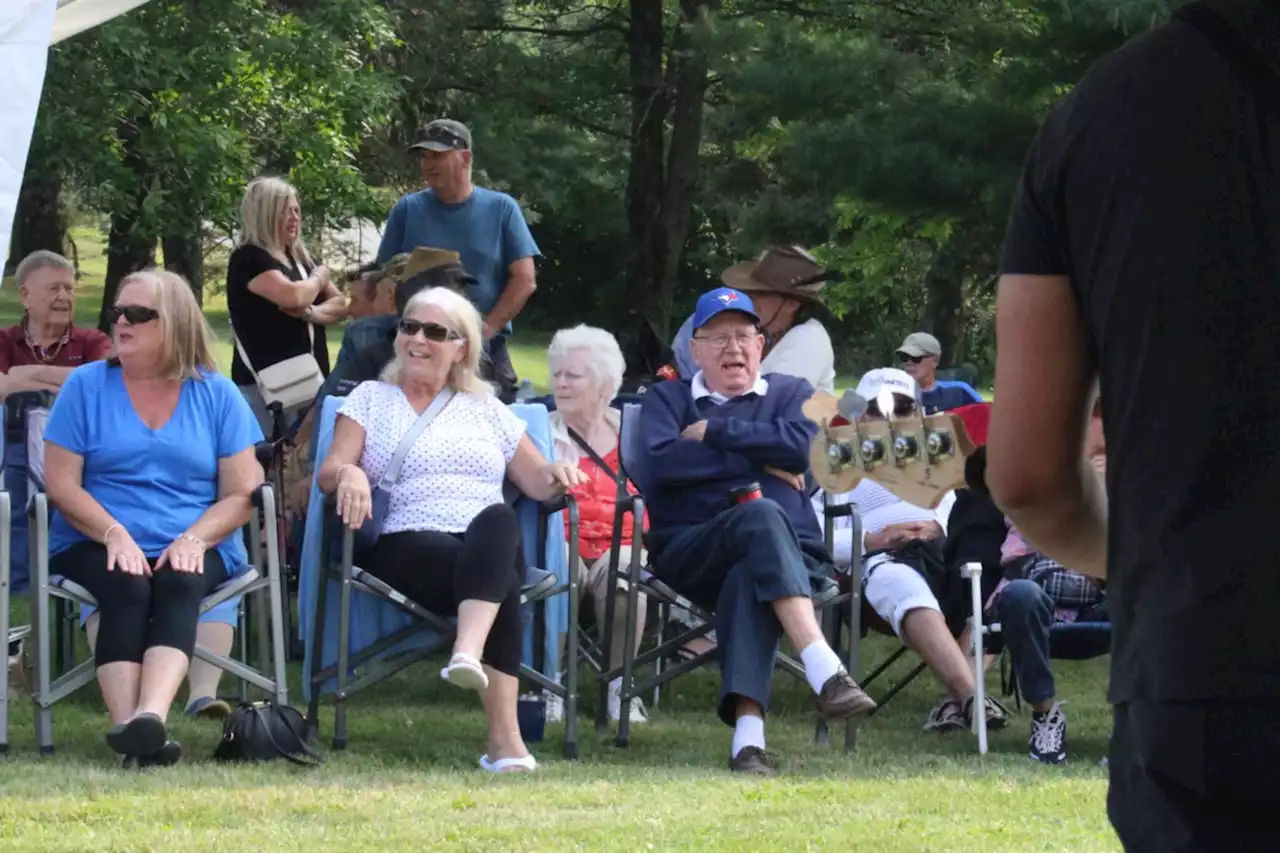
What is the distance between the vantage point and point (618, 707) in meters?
6.32

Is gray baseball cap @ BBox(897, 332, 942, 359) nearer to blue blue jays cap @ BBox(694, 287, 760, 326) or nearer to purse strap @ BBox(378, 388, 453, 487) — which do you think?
blue blue jays cap @ BBox(694, 287, 760, 326)

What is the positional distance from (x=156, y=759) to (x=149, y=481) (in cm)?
85

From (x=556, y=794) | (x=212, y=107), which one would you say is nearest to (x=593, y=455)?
(x=556, y=794)

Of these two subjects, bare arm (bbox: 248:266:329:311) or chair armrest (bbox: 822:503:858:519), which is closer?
chair armrest (bbox: 822:503:858:519)

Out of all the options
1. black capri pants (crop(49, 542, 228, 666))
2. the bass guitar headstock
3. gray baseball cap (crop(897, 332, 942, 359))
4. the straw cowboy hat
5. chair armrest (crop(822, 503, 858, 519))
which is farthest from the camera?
gray baseball cap (crop(897, 332, 942, 359))

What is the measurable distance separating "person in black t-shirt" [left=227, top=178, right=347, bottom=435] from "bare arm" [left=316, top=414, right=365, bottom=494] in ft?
5.17

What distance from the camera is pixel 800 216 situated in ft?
77.8

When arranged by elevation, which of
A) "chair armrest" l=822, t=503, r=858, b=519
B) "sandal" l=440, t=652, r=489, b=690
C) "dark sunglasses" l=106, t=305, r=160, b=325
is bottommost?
"sandal" l=440, t=652, r=489, b=690

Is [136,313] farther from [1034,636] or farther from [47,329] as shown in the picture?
[1034,636]

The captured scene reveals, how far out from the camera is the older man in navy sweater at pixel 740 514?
18.2 feet

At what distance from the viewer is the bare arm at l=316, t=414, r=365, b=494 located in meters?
5.70

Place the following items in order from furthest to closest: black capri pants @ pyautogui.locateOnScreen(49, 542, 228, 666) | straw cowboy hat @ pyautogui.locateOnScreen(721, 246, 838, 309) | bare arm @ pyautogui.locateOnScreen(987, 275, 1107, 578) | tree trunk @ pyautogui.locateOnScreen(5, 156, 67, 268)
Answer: tree trunk @ pyautogui.locateOnScreen(5, 156, 67, 268) → straw cowboy hat @ pyautogui.locateOnScreen(721, 246, 838, 309) → black capri pants @ pyautogui.locateOnScreen(49, 542, 228, 666) → bare arm @ pyautogui.locateOnScreen(987, 275, 1107, 578)

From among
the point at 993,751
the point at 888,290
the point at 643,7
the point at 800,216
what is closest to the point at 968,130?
the point at 643,7

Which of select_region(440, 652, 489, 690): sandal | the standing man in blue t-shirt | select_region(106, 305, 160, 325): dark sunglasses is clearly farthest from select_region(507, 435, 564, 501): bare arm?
the standing man in blue t-shirt
